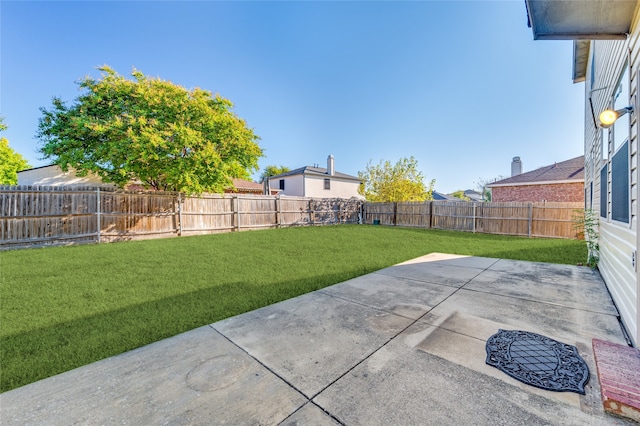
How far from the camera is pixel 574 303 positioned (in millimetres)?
3186

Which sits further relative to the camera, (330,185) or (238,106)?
(330,185)

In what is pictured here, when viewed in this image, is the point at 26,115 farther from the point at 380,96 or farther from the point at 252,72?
the point at 380,96

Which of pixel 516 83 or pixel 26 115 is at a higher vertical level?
pixel 516 83

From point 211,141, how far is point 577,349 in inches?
473

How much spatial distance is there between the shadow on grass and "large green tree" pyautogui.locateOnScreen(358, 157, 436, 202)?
19.2m

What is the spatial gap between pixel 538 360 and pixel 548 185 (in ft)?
58.2

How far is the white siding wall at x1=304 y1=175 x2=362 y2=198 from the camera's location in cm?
2501

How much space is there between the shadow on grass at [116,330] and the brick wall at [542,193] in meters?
17.7

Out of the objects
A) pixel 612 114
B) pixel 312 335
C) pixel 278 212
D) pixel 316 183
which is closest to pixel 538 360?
pixel 312 335

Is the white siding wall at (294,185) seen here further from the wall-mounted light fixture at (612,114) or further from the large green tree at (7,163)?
the large green tree at (7,163)

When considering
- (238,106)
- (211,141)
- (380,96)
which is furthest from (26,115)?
(380,96)

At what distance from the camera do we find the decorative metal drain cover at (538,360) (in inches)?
67.6

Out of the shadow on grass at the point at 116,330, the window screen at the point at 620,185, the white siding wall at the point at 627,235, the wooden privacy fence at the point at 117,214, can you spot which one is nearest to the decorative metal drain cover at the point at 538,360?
the white siding wall at the point at 627,235

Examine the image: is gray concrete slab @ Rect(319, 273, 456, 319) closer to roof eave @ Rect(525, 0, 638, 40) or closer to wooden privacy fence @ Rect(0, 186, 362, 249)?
roof eave @ Rect(525, 0, 638, 40)
